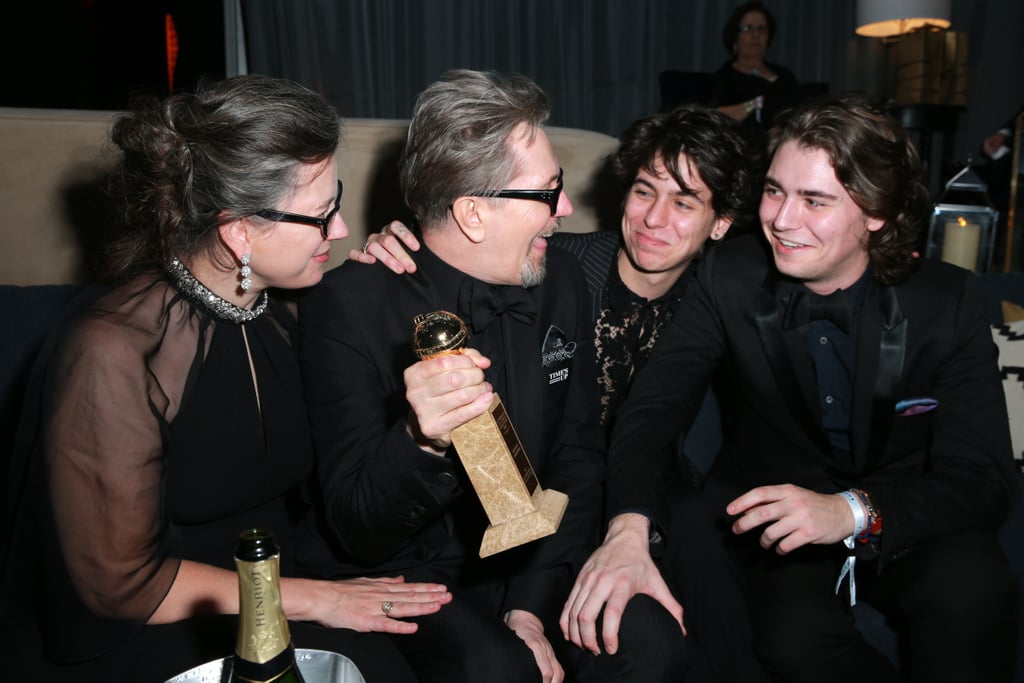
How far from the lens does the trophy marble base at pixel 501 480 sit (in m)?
1.11

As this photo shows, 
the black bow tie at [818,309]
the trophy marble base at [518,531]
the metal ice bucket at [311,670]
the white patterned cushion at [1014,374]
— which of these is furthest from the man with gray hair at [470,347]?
the white patterned cushion at [1014,374]

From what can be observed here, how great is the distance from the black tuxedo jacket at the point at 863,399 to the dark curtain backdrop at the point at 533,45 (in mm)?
4668

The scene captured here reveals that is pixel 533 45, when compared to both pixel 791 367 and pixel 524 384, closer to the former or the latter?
pixel 791 367

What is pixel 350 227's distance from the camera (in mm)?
2574

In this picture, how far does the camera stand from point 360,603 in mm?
1473

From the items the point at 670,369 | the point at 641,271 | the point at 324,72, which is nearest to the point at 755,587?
the point at 670,369


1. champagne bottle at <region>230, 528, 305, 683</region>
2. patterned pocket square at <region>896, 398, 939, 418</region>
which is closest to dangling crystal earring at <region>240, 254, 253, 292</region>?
champagne bottle at <region>230, 528, 305, 683</region>

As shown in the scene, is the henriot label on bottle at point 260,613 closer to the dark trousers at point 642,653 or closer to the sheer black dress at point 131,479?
the sheer black dress at point 131,479

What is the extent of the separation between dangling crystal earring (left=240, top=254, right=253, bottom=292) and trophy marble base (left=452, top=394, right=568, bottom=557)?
605 mm

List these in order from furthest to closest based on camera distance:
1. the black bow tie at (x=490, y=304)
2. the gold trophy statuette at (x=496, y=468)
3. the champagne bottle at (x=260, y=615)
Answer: the black bow tie at (x=490, y=304) < the gold trophy statuette at (x=496, y=468) < the champagne bottle at (x=260, y=615)

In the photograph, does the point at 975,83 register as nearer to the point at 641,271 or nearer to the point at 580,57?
the point at 580,57

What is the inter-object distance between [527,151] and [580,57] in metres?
5.24

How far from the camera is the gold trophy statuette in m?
1.05

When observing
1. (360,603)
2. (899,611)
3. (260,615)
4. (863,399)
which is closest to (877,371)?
(863,399)
